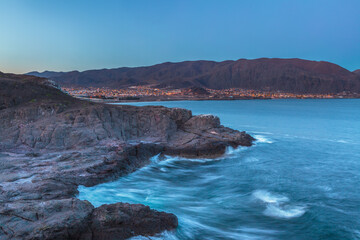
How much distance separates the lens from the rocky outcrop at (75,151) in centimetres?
746

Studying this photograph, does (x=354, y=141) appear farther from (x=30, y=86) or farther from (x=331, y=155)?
(x=30, y=86)


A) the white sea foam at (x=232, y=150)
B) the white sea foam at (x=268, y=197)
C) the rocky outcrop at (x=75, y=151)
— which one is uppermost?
the rocky outcrop at (x=75, y=151)

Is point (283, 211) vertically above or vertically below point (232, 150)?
→ below

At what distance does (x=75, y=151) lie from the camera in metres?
15.1

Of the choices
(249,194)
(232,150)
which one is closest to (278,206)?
(249,194)

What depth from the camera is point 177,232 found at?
8.82 meters

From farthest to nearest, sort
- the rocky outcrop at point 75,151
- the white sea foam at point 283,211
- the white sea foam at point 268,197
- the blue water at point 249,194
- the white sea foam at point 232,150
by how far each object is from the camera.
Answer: the white sea foam at point 232,150 < the white sea foam at point 268,197 < the white sea foam at point 283,211 < the blue water at point 249,194 < the rocky outcrop at point 75,151

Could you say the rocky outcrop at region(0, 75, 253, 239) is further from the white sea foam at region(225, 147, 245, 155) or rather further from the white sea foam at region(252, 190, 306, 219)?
the white sea foam at region(252, 190, 306, 219)

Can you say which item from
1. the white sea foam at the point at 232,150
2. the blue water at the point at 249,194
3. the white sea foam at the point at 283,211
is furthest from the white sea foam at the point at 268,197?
the white sea foam at the point at 232,150

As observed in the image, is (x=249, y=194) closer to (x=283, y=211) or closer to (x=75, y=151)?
(x=283, y=211)

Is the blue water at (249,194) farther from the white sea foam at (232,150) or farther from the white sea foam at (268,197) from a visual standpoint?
the white sea foam at (232,150)

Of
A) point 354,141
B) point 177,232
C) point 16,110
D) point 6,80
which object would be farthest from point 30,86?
point 354,141

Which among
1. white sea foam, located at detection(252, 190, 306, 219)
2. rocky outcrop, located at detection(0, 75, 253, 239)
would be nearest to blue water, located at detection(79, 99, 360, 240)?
white sea foam, located at detection(252, 190, 306, 219)

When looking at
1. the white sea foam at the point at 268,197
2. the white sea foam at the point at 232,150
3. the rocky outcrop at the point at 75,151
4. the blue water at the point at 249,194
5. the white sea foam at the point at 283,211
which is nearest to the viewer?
the rocky outcrop at the point at 75,151
